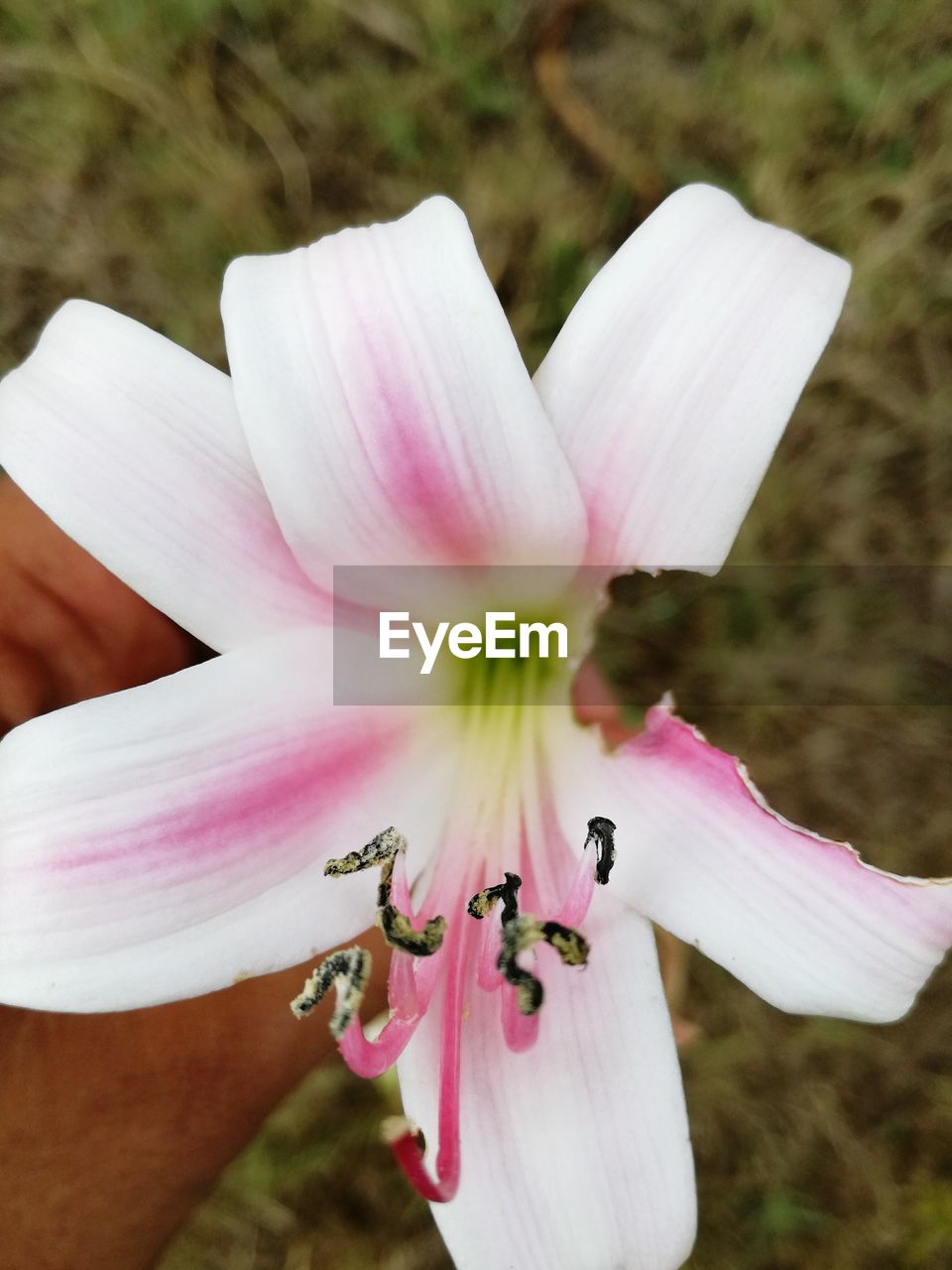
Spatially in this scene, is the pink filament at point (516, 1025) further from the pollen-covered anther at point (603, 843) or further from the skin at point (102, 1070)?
the skin at point (102, 1070)

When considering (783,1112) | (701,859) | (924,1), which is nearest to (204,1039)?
(701,859)

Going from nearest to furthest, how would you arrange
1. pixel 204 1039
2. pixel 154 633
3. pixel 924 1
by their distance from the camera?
pixel 204 1039
pixel 154 633
pixel 924 1

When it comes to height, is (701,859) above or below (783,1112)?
above

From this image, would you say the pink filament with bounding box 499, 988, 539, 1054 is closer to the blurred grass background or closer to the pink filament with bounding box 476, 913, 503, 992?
the pink filament with bounding box 476, 913, 503, 992

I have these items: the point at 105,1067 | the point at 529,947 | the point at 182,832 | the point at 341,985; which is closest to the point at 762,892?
the point at 529,947

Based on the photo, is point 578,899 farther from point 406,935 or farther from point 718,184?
point 718,184

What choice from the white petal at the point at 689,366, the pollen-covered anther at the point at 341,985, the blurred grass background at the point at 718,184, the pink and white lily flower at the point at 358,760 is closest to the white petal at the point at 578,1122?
the pink and white lily flower at the point at 358,760

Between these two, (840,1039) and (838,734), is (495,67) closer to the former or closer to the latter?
(838,734)
